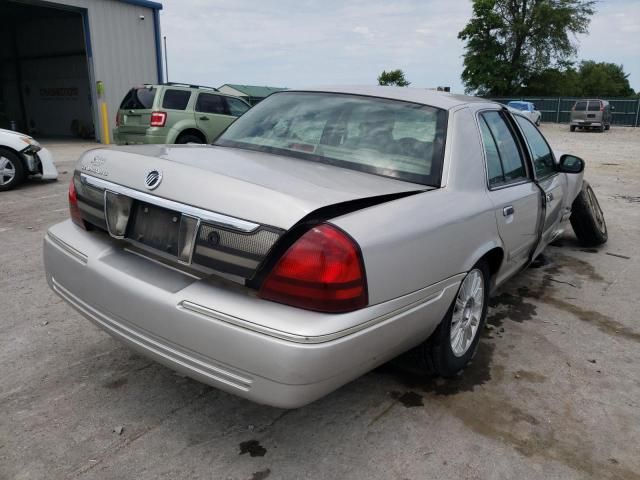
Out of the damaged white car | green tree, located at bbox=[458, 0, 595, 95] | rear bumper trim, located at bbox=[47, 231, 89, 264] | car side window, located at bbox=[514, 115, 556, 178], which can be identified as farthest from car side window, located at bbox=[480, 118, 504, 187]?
green tree, located at bbox=[458, 0, 595, 95]

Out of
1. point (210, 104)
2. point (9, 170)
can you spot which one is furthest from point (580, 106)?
point (9, 170)

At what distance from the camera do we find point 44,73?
2309cm

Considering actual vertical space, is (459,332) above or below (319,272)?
below

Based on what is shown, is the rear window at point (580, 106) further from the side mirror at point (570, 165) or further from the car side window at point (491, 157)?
the car side window at point (491, 157)

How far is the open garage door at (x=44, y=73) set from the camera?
21.3 meters

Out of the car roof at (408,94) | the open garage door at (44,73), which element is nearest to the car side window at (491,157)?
the car roof at (408,94)

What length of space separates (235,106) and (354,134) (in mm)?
9427

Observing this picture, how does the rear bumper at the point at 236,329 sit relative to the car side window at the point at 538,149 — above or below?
below

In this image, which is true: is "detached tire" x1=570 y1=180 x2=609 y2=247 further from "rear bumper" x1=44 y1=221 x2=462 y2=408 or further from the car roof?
"rear bumper" x1=44 y1=221 x2=462 y2=408

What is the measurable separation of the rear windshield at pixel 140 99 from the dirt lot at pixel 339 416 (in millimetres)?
7608

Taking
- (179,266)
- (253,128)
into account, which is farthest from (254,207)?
(253,128)

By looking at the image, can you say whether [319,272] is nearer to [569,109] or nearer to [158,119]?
[158,119]

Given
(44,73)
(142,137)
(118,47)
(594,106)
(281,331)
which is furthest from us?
(594,106)

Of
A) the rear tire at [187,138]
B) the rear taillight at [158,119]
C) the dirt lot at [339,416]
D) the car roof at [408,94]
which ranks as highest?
the car roof at [408,94]
